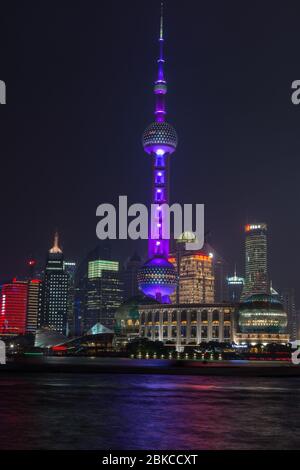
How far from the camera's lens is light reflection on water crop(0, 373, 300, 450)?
3047 cm

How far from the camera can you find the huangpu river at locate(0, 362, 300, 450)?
30.5 m

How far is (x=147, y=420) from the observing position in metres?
39.1

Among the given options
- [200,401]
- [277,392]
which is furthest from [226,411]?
[277,392]

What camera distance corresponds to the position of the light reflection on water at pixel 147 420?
30469 mm

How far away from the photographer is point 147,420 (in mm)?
39125

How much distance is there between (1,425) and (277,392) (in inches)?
1487

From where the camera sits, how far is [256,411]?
44.9m

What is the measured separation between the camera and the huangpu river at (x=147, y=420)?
30.5m
